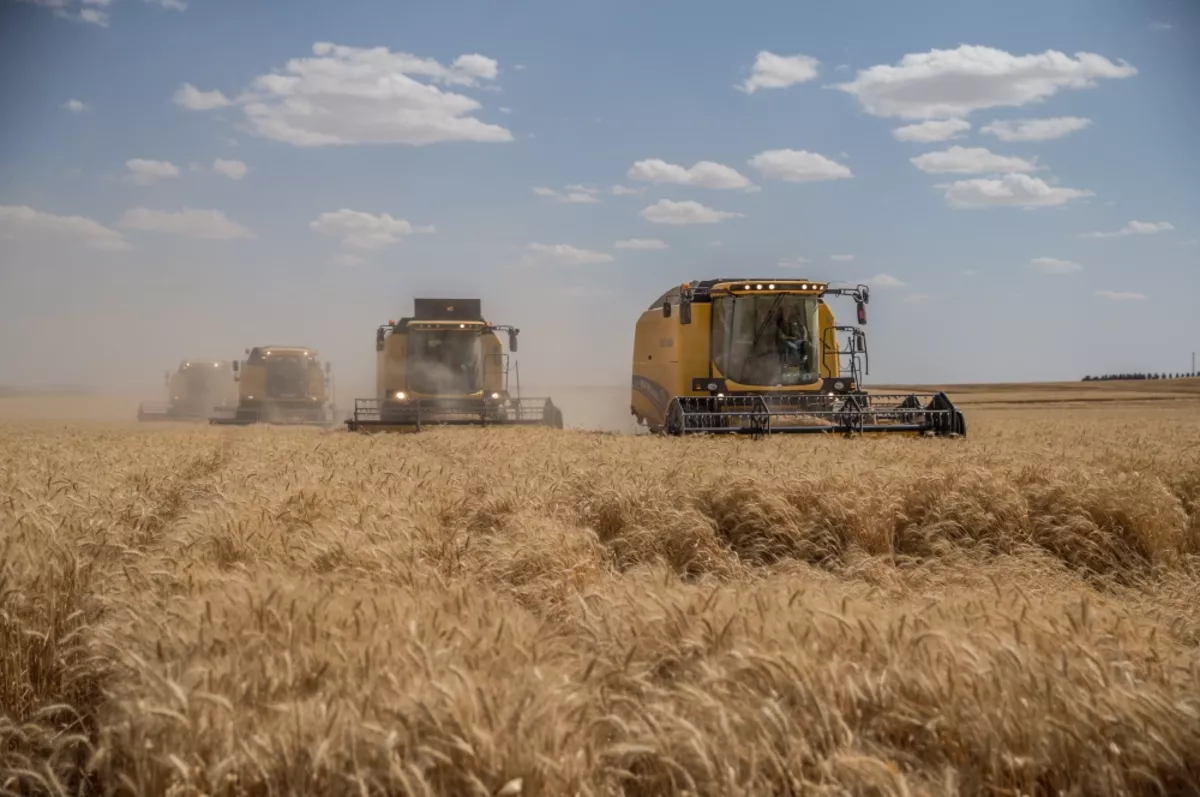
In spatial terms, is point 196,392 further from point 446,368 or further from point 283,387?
point 446,368

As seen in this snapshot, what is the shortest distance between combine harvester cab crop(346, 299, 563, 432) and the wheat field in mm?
17721

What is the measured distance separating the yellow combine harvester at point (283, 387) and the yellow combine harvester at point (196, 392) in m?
8.18

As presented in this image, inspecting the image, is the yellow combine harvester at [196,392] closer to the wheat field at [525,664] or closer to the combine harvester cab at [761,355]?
the combine harvester cab at [761,355]

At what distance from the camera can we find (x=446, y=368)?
2591 centimetres

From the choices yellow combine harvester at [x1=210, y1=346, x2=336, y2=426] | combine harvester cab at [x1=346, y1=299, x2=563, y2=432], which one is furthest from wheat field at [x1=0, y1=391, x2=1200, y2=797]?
yellow combine harvester at [x1=210, y1=346, x2=336, y2=426]

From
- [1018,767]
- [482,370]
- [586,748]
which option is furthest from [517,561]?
[482,370]

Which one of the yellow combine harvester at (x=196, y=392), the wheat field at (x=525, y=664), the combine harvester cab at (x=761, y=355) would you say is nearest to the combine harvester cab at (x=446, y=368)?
the combine harvester cab at (x=761, y=355)

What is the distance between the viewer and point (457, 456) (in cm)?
1330

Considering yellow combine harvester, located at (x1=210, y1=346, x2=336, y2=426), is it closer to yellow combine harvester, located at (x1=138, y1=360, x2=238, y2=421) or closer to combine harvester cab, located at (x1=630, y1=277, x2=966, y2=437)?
yellow combine harvester, located at (x1=138, y1=360, x2=238, y2=421)

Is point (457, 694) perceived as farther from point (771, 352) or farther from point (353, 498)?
point (771, 352)

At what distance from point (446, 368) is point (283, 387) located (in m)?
12.0

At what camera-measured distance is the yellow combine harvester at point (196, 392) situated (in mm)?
43750

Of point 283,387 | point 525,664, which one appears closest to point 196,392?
point 283,387

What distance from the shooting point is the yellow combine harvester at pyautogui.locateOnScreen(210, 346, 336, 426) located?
1373 inches
